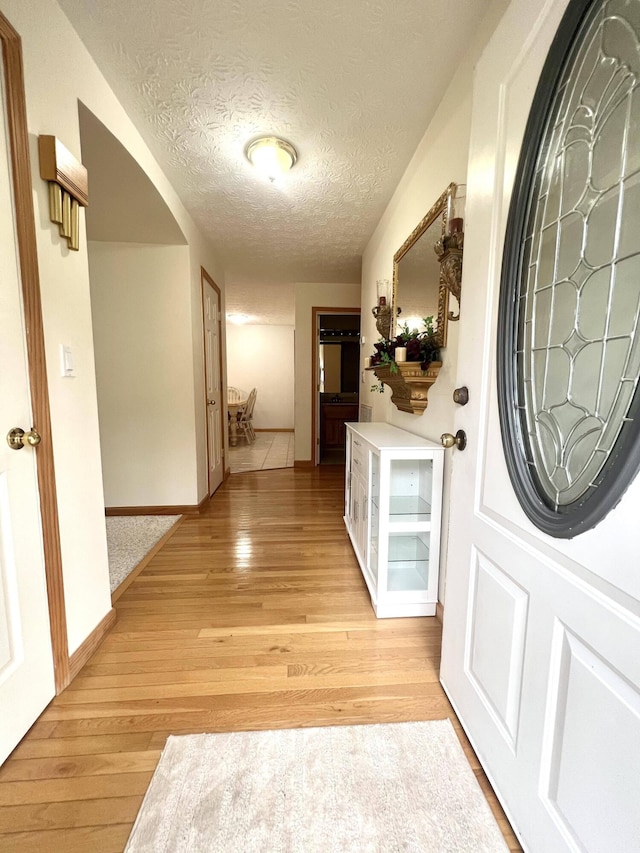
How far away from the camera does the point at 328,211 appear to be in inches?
103

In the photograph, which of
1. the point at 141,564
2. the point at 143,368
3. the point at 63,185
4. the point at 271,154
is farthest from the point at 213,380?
the point at 63,185

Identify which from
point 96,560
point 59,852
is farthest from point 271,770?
point 96,560

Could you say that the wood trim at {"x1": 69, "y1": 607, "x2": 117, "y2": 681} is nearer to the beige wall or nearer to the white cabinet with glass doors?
the beige wall

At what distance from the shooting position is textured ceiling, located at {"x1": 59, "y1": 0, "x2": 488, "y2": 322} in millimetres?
1216

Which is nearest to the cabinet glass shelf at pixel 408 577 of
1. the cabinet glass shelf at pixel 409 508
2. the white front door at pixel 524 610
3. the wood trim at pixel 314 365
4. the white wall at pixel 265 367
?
the cabinet glass shelf at pixel 409 508

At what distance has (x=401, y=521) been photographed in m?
1.63

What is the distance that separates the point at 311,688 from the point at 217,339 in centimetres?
333

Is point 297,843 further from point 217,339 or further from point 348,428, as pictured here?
point 217,339

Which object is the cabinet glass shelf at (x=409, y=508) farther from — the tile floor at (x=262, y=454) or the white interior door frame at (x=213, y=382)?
the tile floor at (x=262, y=454)

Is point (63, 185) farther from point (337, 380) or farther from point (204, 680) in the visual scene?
point (337, 380)

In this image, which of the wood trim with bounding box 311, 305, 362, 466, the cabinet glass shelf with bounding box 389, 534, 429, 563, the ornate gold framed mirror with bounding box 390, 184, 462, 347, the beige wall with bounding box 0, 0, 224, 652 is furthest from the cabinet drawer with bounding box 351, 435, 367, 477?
the wood trim with bounding box 311, 305, 362, 466

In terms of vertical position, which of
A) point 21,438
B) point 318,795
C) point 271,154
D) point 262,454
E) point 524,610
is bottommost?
point 262,454

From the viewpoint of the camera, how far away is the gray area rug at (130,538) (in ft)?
6.72

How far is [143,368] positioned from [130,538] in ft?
4.51
